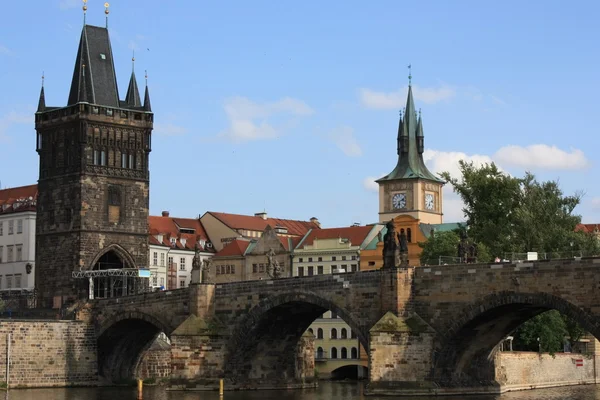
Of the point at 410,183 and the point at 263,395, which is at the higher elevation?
the point at 410,183

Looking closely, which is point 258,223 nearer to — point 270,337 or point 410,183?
Result: point 410,183

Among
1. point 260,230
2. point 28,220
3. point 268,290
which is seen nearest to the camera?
point 268,290

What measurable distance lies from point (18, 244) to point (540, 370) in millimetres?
50343

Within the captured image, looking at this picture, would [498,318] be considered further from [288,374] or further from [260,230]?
[260,230]

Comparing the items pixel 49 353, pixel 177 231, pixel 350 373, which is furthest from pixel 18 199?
pixel 49 353

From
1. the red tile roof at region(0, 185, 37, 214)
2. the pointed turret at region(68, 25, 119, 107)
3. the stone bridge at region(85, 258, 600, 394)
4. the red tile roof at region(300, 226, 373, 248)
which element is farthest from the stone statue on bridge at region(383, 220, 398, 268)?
the red tile roof at region(0, 185, 37, 214)

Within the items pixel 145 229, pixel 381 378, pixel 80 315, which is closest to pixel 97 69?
pixel 145 229

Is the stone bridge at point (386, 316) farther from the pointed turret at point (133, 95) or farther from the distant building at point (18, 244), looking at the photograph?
the distant building at point (18, 244)

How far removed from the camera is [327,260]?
4466 inches

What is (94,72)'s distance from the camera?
92500mm

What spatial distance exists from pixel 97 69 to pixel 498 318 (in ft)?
138

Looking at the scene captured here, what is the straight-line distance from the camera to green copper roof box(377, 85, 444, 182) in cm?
13638

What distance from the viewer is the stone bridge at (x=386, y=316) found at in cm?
5719

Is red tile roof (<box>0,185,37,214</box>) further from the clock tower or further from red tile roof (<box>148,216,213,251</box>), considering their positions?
the clock tower
